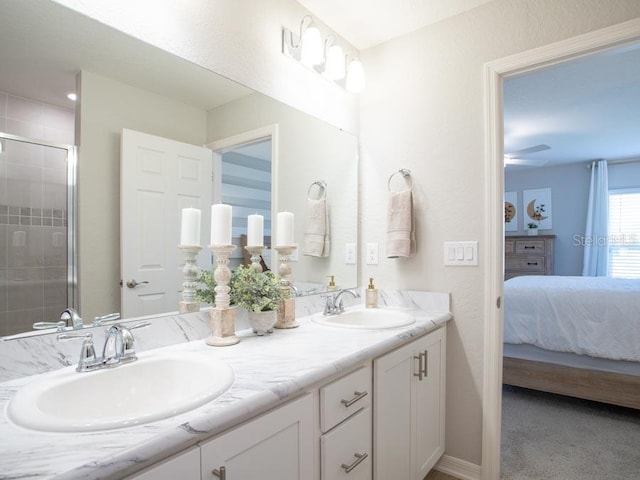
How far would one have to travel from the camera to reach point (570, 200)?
5.70 m

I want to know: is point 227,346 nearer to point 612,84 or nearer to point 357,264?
point 357,264

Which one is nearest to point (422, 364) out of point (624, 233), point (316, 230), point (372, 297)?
point (372, 297)

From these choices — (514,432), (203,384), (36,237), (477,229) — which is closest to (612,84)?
(477,229)

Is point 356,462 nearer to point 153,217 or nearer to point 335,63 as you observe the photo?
point 153,217

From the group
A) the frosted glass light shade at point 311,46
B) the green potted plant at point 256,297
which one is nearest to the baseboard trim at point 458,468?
the green potted plant at point 256,297

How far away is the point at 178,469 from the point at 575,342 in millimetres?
2766

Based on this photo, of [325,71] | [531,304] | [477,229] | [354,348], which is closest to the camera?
[354,348]

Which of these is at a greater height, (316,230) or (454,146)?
(454,146)

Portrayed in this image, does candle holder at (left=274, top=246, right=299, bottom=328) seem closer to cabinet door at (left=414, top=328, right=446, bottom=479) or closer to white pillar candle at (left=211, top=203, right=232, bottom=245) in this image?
white pillar candle at (left=211, top=203, right=232, bottom=245)

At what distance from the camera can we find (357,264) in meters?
2.27

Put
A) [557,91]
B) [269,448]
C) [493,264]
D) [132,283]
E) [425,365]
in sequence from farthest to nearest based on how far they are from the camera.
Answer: [557,91] → [493,264] → [425,365] → [132,283] → [269,448]

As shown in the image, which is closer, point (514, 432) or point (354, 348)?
point (354, 348)

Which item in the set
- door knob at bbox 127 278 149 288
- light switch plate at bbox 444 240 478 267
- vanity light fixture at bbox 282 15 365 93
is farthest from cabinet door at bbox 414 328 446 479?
vanity light fixture at bbox 282 15 365 93

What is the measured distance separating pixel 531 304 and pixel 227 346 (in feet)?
7.97
